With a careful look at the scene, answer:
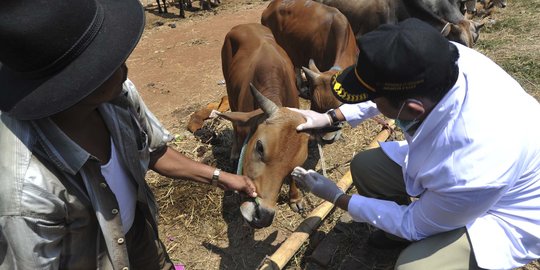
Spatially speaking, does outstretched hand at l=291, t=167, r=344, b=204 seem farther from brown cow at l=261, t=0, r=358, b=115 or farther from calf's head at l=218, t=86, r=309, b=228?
brown cow at l=261, t=0, r=358, b=115

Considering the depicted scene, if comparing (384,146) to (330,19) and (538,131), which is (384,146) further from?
(330,19)

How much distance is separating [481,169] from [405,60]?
0.83 metres

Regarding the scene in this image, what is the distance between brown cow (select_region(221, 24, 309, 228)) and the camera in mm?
3600

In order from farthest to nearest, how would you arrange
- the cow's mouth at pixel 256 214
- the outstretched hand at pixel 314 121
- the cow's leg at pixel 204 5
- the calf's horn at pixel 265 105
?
the cow's leg at pixel 204 5 → the calf's horn at pixel 265 105 → the outstretched hand at pixel 314 121 → the cow's mouth at pixel 256 214

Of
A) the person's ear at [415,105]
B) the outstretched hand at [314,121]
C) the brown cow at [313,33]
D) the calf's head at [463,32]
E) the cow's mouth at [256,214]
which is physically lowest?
the calf's head at [463,32]

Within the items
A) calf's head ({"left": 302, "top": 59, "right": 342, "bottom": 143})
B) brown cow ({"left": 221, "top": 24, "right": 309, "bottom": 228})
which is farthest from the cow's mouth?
calf's head ({"left": 302, "top": 59, "right": 342, "bottom": 143})

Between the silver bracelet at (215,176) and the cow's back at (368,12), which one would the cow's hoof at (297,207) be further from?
the cow's back at (368,12)

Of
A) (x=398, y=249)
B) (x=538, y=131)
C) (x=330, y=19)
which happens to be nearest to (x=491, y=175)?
(x=538, y=131)

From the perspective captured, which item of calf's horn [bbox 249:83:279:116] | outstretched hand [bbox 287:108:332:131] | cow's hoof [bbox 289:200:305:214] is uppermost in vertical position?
calf's horn [bbox 249:83:279:116]

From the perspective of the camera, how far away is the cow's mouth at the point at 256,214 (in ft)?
11.6

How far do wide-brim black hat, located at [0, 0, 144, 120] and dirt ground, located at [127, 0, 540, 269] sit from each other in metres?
3.03

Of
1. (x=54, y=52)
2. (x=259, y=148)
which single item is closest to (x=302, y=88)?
(x=259, y=148)

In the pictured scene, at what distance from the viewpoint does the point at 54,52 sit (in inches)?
63.7

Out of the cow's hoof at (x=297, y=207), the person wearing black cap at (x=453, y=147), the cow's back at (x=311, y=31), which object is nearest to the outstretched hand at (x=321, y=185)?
the person wearing black cap at (x=453, y=147)
